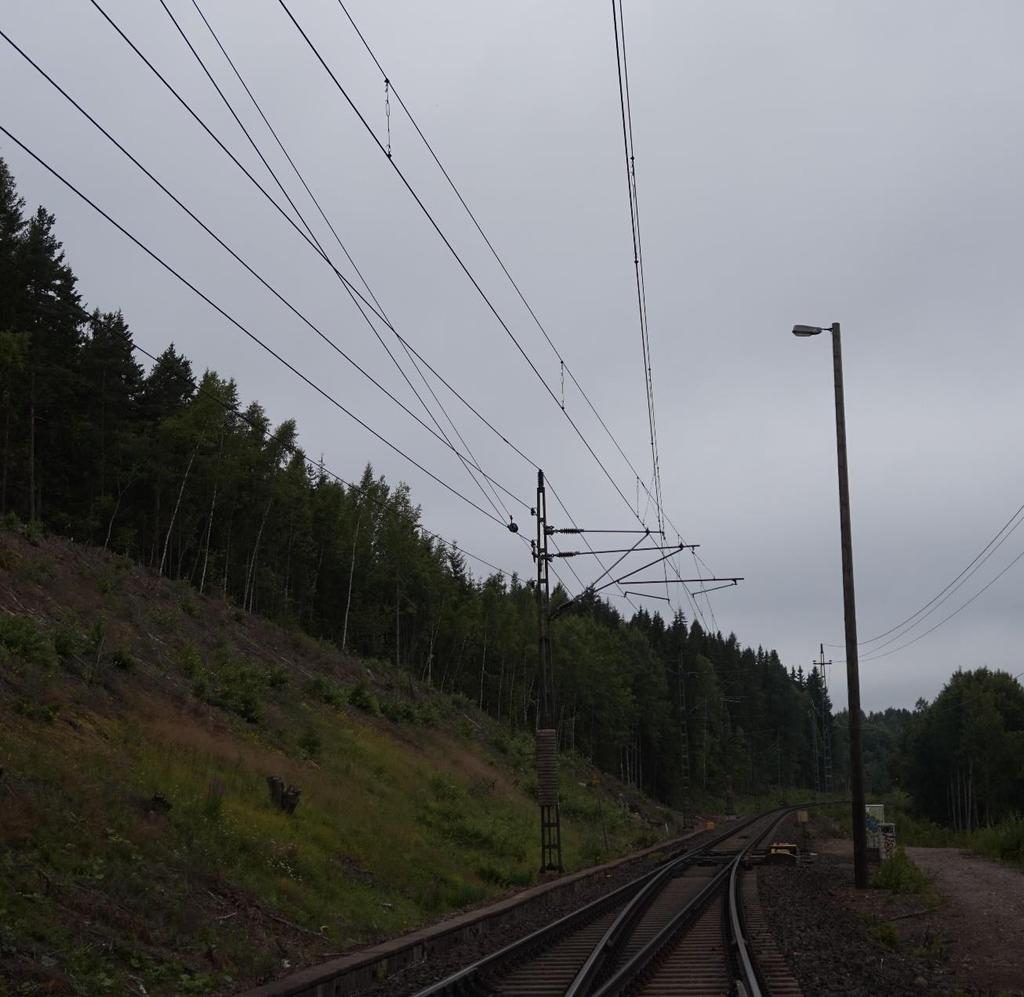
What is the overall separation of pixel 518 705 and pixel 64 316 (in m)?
52.6

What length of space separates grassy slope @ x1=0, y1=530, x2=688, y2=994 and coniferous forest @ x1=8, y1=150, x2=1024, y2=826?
6530 mm

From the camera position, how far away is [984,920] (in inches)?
665

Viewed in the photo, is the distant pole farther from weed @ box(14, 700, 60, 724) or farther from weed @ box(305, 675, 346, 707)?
weed @ box(305, 675, 346, 707)

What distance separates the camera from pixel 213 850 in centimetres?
1545

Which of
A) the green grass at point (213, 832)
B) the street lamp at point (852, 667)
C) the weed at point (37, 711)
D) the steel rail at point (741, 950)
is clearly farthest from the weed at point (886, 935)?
the weed at point (37, 711)

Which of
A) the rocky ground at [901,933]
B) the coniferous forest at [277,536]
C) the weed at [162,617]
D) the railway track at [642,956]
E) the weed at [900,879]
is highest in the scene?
the coniferous forest at [277,536]

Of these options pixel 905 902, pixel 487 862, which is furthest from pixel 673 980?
pixel 487 862

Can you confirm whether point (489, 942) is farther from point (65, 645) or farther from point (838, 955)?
point (65, 645)

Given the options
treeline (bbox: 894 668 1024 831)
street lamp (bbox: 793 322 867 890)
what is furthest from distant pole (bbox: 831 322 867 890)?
treeline (bbox: 894 668 1024 831)

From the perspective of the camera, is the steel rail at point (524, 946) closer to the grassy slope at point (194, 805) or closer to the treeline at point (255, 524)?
the grassy slope at point (194, 805)

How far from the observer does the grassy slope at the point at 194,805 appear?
11023 mm

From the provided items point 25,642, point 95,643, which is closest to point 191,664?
point 95,643

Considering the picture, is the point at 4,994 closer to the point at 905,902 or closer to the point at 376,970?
the point at 376,970

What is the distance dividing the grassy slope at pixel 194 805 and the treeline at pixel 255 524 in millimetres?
7089
